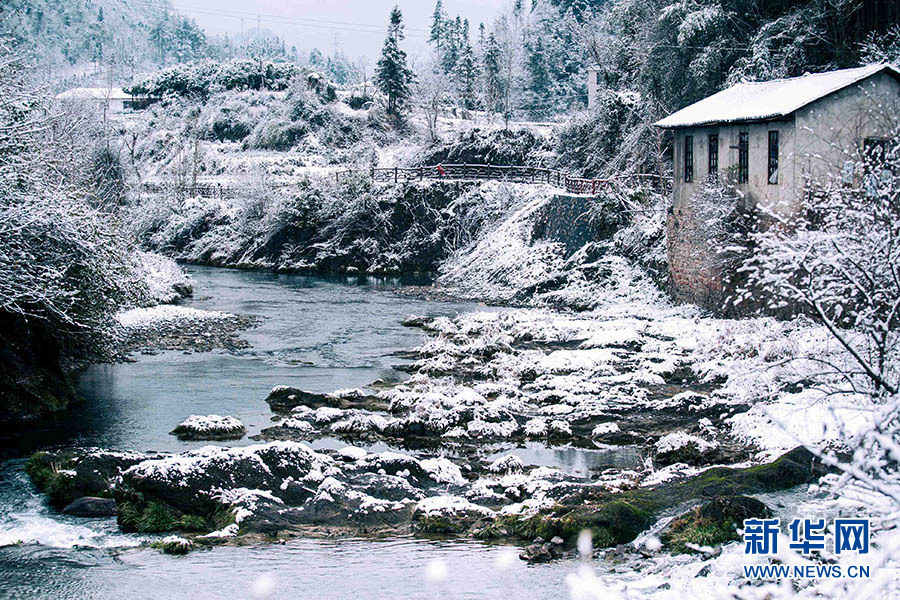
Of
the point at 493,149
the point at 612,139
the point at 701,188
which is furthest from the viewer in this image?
the point at 493,149

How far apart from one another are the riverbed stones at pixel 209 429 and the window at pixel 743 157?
20.5m

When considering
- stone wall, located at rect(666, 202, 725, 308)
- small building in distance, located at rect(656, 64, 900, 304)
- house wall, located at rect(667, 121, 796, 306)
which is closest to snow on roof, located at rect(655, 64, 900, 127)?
small building in distance, located at rect(656, 64, 900, 304)

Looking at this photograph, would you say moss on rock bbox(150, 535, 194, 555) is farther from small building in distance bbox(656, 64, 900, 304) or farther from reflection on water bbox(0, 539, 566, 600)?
small building in distance bbox(656, 64, 900, 304)

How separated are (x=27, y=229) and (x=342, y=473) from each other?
1007cm

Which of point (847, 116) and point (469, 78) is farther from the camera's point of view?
point (469, 78)

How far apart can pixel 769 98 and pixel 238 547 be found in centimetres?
2551

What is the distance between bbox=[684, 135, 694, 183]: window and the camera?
119 ft

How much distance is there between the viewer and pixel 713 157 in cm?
3491

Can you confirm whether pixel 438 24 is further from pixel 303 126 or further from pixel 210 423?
pixel 210 423

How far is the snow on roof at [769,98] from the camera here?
29.7 metres

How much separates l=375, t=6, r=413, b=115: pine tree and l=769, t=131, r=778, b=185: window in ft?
180

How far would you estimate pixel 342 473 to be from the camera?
60.3 feet

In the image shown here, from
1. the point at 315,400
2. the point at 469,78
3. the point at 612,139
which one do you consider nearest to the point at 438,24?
the point at 469,78

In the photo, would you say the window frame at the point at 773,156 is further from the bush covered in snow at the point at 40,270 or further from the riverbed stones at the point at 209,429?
the bush covered in snow at the point at 40,270
